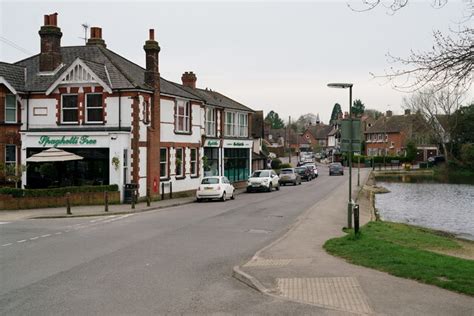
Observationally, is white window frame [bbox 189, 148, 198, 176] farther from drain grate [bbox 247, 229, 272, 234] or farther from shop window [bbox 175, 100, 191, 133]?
drain grate [bbox 247, 229, 272, 234]

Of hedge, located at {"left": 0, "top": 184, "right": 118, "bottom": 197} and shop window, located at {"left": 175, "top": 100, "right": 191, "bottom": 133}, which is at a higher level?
shop window, located at {"left": 175, "top": 100, "right": 191, "bottom": 133}

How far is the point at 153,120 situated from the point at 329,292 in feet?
77.7

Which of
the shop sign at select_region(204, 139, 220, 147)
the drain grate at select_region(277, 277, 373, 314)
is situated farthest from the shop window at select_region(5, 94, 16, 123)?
the drain grate at select_region(277, 277, 373, 314)

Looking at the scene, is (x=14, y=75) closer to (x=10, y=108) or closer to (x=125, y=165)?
(x=10, y=108)

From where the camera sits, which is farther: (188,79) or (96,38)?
(188,79)

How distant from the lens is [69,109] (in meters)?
30.8

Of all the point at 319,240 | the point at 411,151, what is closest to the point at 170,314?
the point at 319,240

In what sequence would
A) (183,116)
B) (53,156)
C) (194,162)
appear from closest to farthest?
Answer: 1. (53,156)
2. (183,116)
3. (194,162)

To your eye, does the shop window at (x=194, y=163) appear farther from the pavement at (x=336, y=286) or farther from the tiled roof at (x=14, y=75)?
the pavement at (x=336, y=286)

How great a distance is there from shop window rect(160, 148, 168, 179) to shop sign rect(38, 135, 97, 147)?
→ 5.08m

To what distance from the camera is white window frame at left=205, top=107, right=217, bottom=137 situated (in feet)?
136

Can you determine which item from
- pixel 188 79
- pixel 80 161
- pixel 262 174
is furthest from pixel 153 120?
pixel 188 79

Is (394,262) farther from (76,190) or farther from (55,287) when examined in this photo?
(76,190)

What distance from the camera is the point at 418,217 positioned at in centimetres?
3072
